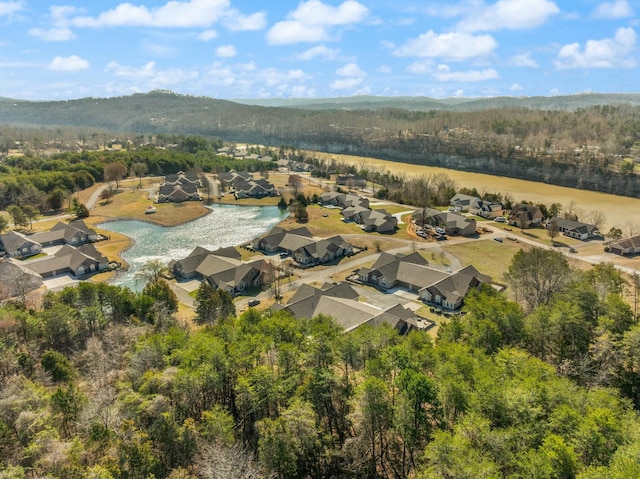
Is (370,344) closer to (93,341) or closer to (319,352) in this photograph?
(319,352)

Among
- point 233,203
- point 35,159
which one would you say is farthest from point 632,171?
point 35,159

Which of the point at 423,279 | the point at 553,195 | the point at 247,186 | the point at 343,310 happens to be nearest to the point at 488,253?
the point at 423,279

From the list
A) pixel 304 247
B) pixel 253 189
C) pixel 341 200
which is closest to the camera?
pixel 304 247

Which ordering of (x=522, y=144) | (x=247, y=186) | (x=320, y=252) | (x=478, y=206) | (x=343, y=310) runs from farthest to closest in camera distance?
(x=522, y=144) → (x=247, y=186) → (x=478, y=206) → (x=320, y=252) → (x=343, y=310)

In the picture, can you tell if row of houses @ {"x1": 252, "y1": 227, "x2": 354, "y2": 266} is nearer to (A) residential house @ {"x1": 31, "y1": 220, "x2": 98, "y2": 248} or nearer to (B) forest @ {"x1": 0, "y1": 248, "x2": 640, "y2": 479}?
(A) residential house @ {"x1": 31, "y1": 220, "x2": 98, "y2": 248}

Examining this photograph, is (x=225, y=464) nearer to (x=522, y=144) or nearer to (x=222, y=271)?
(x=222, y=271)

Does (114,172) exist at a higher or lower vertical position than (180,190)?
higher
